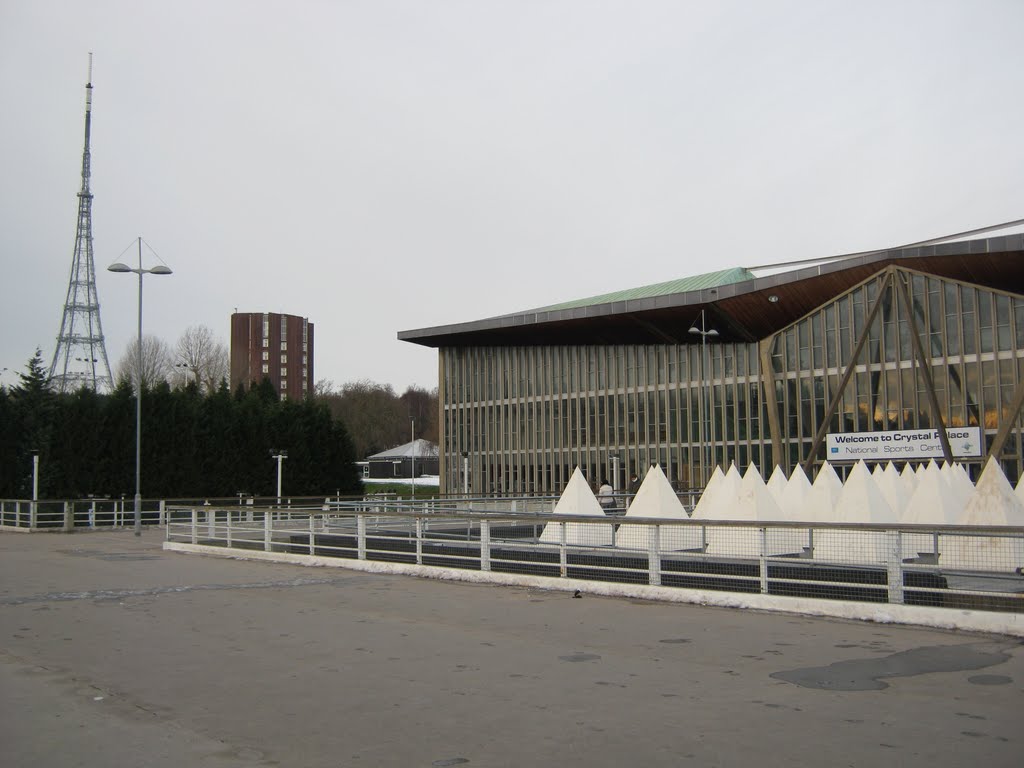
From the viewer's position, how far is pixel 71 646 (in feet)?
33.0

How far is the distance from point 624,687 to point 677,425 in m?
53.9

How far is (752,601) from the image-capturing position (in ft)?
41.2

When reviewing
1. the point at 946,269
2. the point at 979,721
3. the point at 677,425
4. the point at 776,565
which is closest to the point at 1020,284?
the point at 946,269

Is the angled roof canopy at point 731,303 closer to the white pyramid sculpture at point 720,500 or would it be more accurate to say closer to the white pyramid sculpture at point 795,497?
the white pyramid sculpture at point 795,497

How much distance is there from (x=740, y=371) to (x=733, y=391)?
131 centimetres

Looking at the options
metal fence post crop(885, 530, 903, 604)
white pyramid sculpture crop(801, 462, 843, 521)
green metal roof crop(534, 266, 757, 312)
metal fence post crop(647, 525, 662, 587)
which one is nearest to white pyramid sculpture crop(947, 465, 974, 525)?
white pyramid sculpture crop(801, 462, 843, 521)

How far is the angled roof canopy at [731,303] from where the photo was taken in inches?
1806

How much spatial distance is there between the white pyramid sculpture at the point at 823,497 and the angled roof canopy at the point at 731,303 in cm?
2553

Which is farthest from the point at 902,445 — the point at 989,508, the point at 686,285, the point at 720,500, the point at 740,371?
the point at 989,508

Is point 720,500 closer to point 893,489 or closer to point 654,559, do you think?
point 893,489

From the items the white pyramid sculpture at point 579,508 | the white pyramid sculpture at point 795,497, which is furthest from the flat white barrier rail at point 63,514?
the white pyramid sculpture at point 795,497

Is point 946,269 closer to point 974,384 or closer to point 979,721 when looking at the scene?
point 974,384

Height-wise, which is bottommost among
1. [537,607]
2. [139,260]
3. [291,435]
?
[537,607]

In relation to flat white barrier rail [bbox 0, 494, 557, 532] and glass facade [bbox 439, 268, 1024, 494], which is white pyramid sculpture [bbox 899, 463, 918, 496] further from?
glass facade [bbox 439, 268, 1024, 494]
